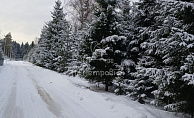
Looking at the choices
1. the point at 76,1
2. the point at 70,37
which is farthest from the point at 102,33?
the point at 76,1

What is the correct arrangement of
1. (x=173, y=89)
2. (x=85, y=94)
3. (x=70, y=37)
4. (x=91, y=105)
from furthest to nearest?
(x=70, y=37)
(x=85, y=94)
(x=91, y=105)
(x=173, y=89)

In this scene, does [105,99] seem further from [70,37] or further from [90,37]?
[70,37]

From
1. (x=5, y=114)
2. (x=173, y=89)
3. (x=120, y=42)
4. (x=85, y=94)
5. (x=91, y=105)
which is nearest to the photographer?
(x=5, y=114)

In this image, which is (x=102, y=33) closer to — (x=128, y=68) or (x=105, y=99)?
(x=128, y=68)

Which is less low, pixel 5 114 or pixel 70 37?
pixel 70 37

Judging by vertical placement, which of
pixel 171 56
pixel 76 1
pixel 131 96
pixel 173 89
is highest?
pixel 76 1

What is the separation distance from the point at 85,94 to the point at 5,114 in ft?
13.0

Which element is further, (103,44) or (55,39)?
(55,39)

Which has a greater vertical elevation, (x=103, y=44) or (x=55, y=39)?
(x=55, y=39)

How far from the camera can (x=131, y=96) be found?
9.70 m

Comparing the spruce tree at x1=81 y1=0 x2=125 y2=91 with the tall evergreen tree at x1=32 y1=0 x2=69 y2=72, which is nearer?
the spruce tree at x1=81 y1=0 x2=125 y2=91

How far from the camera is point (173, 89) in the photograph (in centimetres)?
568

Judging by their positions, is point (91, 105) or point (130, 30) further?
point (130, 30)

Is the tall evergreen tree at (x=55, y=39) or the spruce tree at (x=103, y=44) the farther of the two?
the tall evergreen tree at (x=55, y=39)
